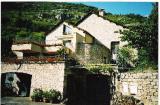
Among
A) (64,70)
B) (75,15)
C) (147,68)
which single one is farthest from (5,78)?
(75,15)

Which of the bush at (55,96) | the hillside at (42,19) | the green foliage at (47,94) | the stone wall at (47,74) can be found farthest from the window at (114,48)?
the green foliage at (47,94)

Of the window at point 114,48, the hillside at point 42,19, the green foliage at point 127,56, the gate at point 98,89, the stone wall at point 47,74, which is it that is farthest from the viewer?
the window at point 114,48

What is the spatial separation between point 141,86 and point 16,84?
730cm

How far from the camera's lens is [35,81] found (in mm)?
16359

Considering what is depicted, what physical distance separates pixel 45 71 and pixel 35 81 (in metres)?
0.70

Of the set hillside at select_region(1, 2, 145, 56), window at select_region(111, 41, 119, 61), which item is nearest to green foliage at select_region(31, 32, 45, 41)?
hillside at select_region(1, 2, 145, 56)

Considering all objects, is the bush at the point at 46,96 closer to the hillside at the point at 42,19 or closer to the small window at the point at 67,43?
the hillside at the point at 42,19

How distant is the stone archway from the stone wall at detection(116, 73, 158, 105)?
220 inches

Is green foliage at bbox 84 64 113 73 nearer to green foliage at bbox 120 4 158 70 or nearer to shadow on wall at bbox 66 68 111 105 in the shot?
shadow on wall at bbox 66 68 111 105

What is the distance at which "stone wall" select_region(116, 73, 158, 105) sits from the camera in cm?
1423

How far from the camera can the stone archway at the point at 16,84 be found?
17891 mm

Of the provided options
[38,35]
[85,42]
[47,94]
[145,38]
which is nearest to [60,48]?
[85,42]

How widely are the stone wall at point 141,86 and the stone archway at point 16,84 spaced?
558cm

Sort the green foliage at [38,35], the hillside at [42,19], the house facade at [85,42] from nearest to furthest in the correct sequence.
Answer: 1. the hillside at [42,19]
2. the house facade at [85,42]
3. the green foliage at [38,35]
